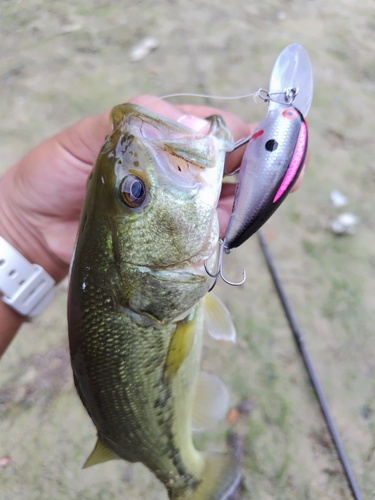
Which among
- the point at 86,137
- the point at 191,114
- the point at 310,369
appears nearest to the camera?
the point at 191,114

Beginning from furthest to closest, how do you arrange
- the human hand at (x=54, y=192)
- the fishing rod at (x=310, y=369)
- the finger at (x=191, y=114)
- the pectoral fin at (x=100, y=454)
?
the fishing rod at (x=310, y=369) → the human hand at (x=54, y=192) → the pectoral fin at (x=100, y=454) → the finger at (x=191, y=114)

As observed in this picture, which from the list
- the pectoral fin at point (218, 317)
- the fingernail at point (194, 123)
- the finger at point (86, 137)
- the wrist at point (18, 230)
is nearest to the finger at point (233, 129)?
the fingernail at point (194, 123)

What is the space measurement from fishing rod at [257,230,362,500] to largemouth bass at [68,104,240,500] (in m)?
1.23

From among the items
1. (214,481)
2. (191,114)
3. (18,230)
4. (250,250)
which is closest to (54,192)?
(18,230)

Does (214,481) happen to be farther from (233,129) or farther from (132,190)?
(233,129)

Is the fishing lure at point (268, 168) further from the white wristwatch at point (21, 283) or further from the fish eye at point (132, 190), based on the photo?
the white wristwatch at point (21, 283)

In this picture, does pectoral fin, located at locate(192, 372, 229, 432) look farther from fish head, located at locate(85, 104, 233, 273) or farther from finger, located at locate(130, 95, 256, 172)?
finger, located at locate(130, 95, 256, 172)

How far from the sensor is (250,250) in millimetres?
2600

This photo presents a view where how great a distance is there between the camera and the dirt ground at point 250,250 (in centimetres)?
197

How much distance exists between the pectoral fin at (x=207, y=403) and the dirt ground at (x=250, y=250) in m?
0.64

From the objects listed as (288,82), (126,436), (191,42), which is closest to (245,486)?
(126,436)

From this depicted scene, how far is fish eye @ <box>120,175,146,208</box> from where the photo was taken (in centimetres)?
91

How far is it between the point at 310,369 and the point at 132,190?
5.72 feet

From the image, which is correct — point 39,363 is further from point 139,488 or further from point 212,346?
point 212,346
